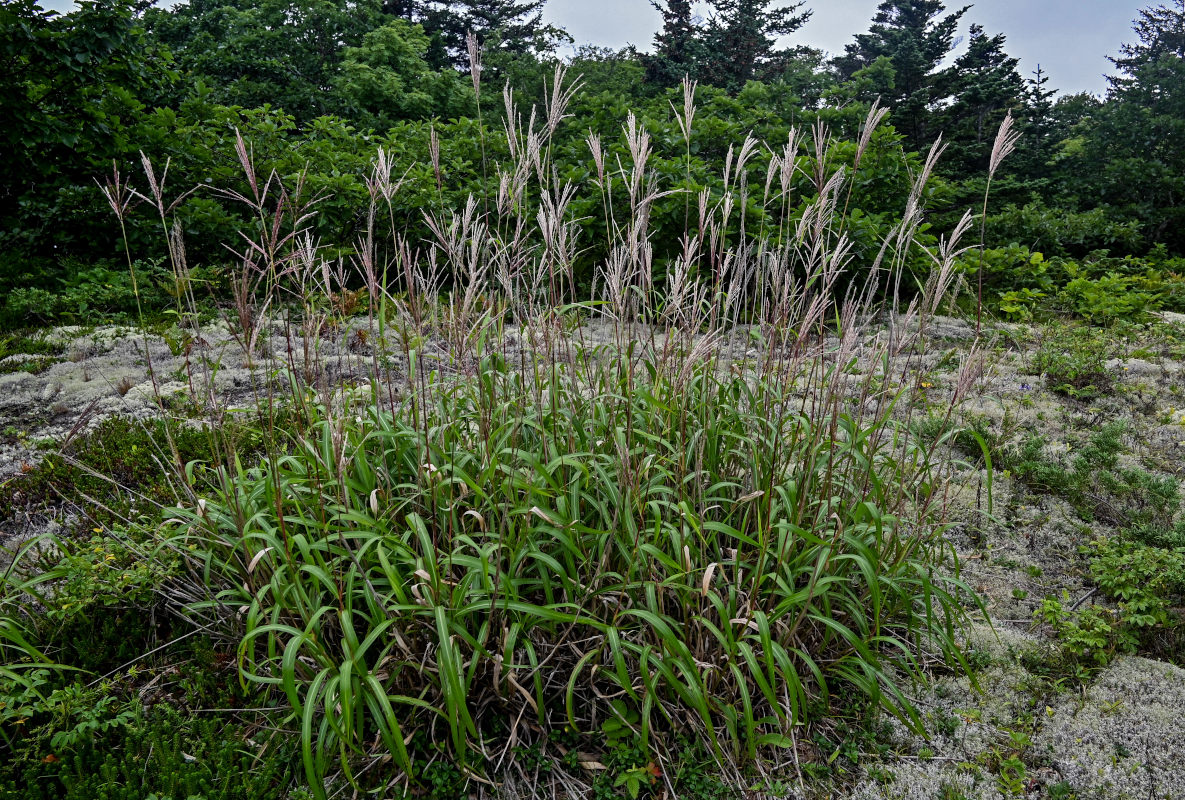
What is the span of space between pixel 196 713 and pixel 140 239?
658 centimetres

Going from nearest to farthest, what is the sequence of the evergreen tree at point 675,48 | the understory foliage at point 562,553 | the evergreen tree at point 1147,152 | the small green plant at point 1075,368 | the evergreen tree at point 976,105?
the understory foliage at point 562,553, the small green plant at point 1075,368, the evergreen tree at point 1147,152, the evergreen tree at point 976,105, the evergreen tree at point 675,48

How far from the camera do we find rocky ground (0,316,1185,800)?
1927mm

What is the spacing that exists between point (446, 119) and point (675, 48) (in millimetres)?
9204

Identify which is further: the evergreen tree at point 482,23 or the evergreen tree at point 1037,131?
the evergreen tree at point 482,23

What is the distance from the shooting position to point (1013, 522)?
321 cm

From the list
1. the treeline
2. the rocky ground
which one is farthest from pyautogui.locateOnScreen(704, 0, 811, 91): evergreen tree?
the rocky ground

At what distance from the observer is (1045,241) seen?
10.0m

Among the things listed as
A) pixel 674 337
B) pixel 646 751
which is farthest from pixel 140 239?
pixel 646 751

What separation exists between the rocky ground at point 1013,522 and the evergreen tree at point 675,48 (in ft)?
52.4

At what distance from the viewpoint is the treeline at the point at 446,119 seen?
659cm

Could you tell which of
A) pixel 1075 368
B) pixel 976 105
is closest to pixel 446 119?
pixel 976 105

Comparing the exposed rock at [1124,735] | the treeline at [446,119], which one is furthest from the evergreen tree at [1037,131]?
the exposed rock at [1124,735]

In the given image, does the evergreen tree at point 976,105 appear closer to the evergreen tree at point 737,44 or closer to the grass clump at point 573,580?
the evergreen tree at point 737,44

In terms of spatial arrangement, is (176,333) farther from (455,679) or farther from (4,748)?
(455,679)
